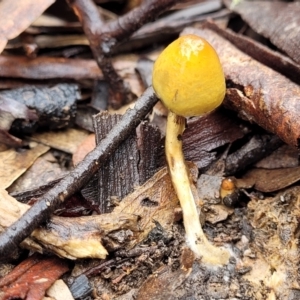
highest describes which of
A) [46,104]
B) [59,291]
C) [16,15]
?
[16,15]

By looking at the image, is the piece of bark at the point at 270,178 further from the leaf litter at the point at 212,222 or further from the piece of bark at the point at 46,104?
the piece of bark at the point at 46,104

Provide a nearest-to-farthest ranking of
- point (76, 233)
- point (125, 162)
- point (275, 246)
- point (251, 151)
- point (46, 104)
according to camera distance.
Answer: point (76, 233), point (275, 246), point (125, 162), point (251, 151), point (46, 104)

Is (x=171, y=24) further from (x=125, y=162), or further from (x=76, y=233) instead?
(x=76, y=233)

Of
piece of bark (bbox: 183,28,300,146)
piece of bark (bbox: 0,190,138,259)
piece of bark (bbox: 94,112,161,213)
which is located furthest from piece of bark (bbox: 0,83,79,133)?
piece of bark (bbox: 183,28,300,146)

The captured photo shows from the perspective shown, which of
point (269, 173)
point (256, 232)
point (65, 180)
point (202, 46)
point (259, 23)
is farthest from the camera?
point (259, 23)

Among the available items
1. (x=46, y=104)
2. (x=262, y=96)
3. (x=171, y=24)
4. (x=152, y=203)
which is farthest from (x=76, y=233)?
(x=171, y=24)

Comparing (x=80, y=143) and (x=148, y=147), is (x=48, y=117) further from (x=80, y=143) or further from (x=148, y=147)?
(x=148, y=147)

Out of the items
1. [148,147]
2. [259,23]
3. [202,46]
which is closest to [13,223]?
[148,147]
